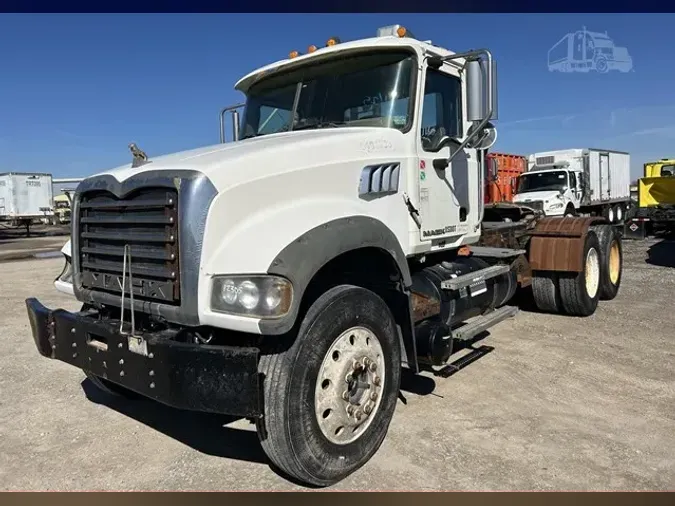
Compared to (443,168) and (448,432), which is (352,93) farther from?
(448,432)

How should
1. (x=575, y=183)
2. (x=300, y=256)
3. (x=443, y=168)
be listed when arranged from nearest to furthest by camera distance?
(x=300, y=256), (x=443, y=168), (x=575, y=183)

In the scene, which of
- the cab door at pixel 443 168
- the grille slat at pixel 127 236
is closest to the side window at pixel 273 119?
the cab door at pixel 443 168

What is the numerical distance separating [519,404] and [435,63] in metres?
2.82

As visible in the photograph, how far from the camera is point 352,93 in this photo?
4.23 meters

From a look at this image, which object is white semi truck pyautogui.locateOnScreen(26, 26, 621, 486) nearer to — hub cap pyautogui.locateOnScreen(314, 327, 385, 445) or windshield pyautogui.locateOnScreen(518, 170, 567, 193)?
hub cap pyautogui.locateOnScreen(314, 327, 385, 445)

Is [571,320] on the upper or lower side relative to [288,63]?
lower

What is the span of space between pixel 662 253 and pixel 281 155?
47.9ft

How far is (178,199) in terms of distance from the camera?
2914mm

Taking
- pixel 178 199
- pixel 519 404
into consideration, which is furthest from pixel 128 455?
pixel 519 404

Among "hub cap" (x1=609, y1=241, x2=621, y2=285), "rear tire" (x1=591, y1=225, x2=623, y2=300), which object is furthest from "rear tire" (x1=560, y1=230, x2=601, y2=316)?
"hub cap" (x1=609, y1=241, x2=621, y2=285)

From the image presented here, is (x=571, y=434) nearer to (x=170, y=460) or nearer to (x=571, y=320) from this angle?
(x=170, y=460)

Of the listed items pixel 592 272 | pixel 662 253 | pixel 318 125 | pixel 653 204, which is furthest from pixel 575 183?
pixel 318 125

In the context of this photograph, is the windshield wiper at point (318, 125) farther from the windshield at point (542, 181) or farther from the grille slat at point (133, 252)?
the windshield at point (542, 181)

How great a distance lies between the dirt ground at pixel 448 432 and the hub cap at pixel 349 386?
0.31m
